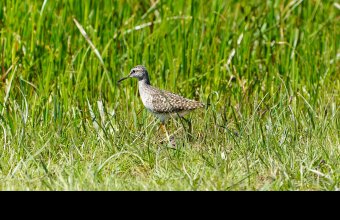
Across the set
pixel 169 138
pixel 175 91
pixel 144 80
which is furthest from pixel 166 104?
pixel 175 91

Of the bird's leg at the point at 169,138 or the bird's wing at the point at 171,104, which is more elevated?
the bird's wing at the point at 171,104

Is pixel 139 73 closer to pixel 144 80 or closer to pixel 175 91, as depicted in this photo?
pixel 144 80

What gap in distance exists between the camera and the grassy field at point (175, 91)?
4.18m

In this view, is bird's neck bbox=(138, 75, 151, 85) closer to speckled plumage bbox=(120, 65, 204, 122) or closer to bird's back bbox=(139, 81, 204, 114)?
speckled plumage bbox=(120, 65, 204, 122)

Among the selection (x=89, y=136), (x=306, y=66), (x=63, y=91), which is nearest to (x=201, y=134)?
(x=89, y=136)

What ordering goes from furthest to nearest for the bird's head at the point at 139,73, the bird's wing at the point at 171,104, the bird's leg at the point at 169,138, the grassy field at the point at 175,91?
1. the bird's head at the point at 139,73
2. the bird's wing at the point at 171,104
3. the bird's leg at the point at 169,138
4. the grassy field at the point at 175,91

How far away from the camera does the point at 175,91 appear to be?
20.2 feet

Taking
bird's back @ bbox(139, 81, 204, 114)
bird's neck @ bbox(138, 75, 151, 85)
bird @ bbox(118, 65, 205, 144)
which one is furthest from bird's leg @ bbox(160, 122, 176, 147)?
bird's neck @ bbox(138, 75, 151, 85)

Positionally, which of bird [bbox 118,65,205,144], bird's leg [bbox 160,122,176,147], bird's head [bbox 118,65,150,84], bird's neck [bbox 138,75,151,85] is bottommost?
bird's leg [bbox 160,122,176,147]

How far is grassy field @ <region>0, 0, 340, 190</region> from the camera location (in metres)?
4.18

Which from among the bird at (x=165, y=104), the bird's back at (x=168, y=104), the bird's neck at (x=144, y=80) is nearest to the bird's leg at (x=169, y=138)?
the bird at (x=165, y=104)

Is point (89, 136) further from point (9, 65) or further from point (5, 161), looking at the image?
point (9, 65)

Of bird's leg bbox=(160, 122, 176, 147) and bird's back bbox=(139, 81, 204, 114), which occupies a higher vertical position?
bird's back bbox=(139, 81, 204, 114)

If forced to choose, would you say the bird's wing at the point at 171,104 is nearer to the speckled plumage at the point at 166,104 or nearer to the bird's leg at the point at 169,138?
the speckled plumage at the point at 166,104
